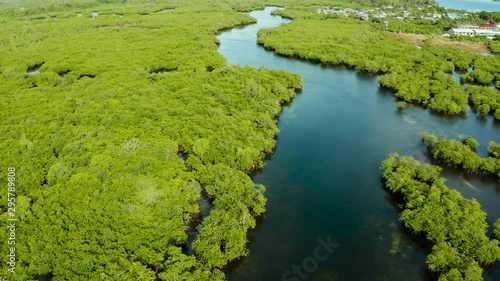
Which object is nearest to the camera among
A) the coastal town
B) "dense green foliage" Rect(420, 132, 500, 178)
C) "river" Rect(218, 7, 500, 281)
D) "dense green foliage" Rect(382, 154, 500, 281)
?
"dense green foliage" Rect(382, 154, 500, 281)

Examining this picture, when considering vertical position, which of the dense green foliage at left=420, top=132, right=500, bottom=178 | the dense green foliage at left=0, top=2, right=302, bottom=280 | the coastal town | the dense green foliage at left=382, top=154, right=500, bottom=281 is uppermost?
the coastal town

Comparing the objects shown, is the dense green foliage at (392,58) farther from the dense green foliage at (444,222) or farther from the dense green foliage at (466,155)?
the dense green foliage at (444,222)

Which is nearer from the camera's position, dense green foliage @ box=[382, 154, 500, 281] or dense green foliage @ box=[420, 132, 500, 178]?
dense green foliage @ box=[382, 154, 500, 281]

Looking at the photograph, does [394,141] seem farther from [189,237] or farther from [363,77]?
[189,237]

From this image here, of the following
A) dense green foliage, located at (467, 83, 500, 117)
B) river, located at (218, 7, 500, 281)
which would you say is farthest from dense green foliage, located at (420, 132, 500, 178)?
dense green foliage, located at (467, 83, 500, 117)

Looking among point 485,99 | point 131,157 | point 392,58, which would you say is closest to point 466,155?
point 485,99

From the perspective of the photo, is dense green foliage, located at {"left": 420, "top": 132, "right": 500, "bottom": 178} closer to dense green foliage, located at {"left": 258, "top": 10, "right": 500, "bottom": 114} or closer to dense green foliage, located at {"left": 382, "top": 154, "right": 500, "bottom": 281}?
dense green foliage, located at {"left": 382, "top": 154, "right": 500, "bottom": 281}

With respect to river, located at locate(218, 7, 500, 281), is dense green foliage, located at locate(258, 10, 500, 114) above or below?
above
